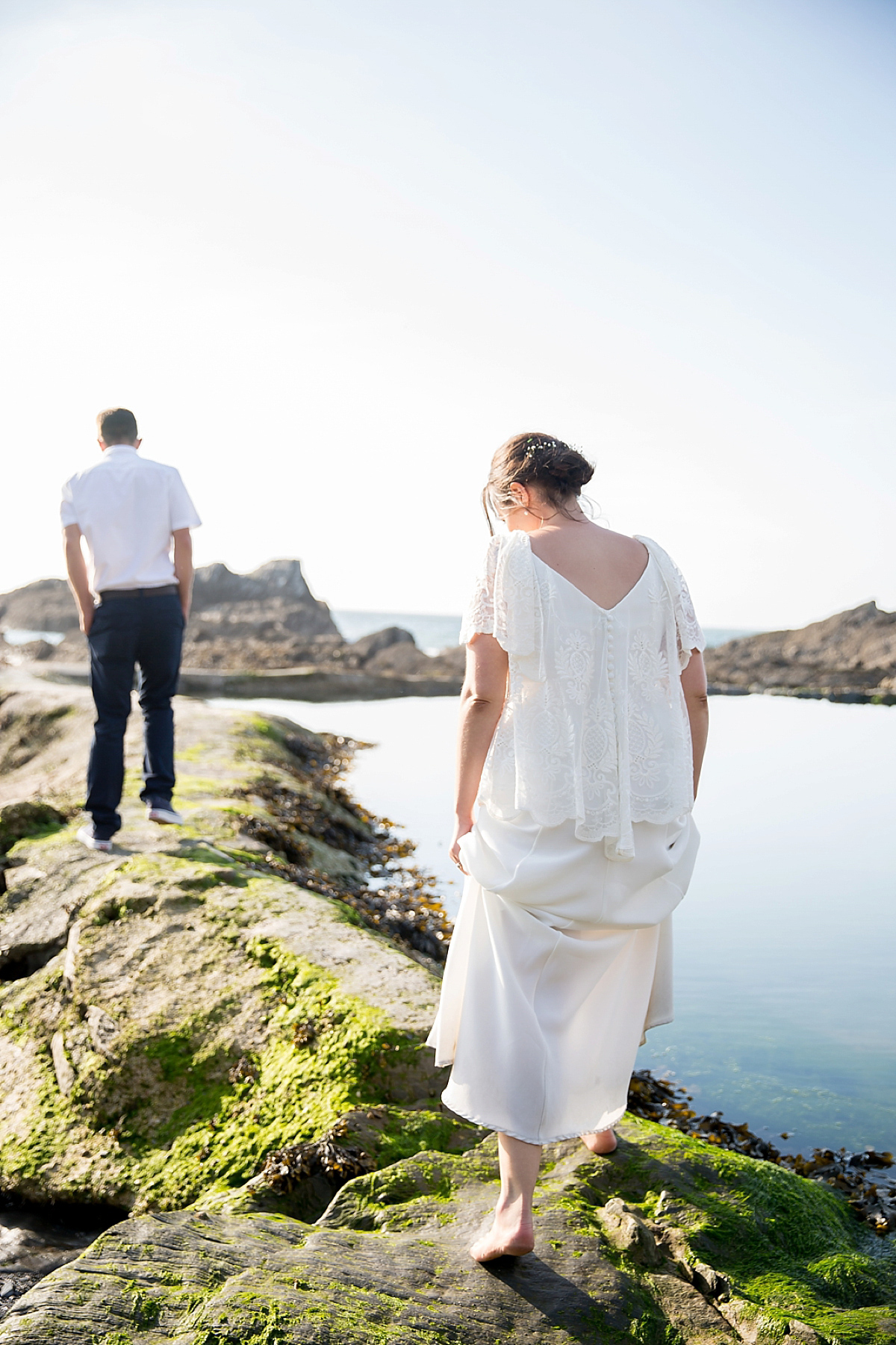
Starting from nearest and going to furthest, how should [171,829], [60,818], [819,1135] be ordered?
[819,1135], [171,829], [60,818]

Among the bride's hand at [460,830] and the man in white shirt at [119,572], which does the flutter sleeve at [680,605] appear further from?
the man in white shirt at [119,572]

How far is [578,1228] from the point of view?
8.02ft

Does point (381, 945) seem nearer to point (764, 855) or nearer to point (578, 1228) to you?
point (578, 1228)

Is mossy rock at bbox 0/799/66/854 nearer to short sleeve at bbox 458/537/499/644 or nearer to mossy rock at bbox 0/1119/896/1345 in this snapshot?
mossy rock at bbox 0/1119/896/1345

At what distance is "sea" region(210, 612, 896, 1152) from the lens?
13.5 ft

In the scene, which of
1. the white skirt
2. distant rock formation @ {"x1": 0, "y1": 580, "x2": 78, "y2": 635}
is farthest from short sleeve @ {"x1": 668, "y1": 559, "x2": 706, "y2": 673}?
distant rock formation @ {"x1": 0, "y1": 580, "x2": 78, "y2": 635}

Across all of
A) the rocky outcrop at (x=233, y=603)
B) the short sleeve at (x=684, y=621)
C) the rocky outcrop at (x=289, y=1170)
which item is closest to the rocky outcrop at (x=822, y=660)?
the rocky outcrop at (x=233, y=603)

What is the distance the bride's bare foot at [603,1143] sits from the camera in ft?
9.20

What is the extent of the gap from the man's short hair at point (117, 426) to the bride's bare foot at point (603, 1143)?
4.17 meters

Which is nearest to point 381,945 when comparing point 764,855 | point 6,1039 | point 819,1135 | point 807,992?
point 6,1039

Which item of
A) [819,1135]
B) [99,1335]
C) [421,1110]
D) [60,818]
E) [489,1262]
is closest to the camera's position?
[99,1335]

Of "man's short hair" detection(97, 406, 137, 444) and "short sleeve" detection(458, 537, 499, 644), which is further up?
"man's short hair" detection(97, 406, 137, 444)

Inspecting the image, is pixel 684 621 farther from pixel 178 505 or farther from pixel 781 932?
pixel 781 932

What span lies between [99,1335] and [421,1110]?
4.40ft
